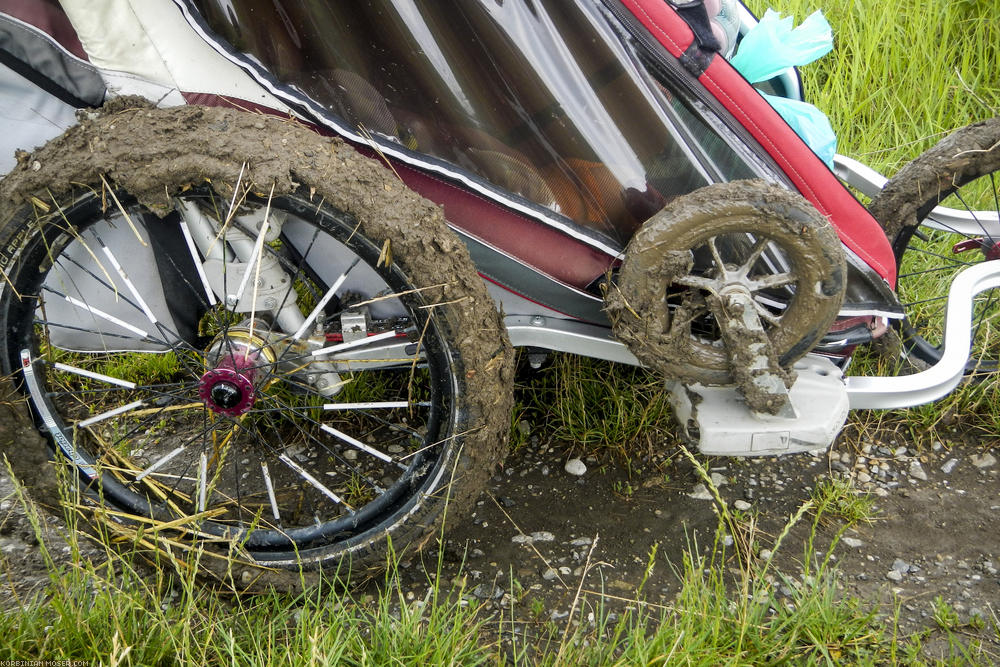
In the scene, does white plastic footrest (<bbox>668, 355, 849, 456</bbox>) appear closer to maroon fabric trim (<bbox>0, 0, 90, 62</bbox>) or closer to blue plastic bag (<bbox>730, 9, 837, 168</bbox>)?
blue plastic bag (<bbox>730, 9, 837, 168</bbox>)

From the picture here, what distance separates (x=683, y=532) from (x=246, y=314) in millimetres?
1311

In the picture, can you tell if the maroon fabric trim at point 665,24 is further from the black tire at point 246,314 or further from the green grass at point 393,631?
the green grass at point 393,631

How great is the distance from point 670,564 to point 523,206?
1.02m

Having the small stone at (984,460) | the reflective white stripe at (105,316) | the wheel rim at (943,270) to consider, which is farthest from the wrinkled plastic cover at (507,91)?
the small stone at (984,460)

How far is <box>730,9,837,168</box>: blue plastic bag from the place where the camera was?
2350 mm

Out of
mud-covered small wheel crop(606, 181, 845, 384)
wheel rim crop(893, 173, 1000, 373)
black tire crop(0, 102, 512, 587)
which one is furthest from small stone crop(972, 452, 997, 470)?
black tire crop(0, 102, 512, 587)

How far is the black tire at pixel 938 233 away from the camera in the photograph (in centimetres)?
235

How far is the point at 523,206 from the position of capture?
180 centimetres

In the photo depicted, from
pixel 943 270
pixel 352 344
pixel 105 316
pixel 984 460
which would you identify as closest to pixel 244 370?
pixel 352 344

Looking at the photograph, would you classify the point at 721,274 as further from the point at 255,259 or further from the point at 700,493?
the point at 255,259

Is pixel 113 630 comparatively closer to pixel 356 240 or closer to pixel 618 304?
pixel 356 240

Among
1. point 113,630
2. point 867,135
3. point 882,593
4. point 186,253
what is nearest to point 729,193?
point 882,593

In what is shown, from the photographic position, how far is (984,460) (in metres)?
2.58

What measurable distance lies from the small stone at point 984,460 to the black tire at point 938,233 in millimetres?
276
